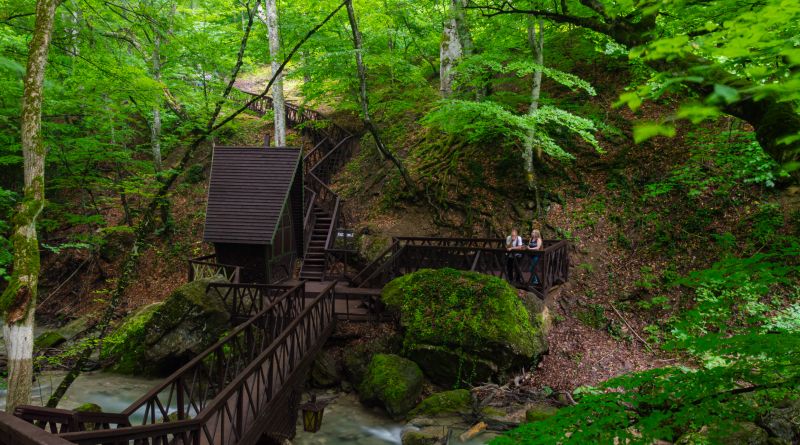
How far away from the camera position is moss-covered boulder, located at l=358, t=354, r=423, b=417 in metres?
8.79

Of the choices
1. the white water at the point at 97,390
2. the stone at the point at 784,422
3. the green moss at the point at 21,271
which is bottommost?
the white water at the point at 97,390

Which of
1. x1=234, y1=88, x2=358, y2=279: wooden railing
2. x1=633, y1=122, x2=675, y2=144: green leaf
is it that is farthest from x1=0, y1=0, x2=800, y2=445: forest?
x1=234, y1=88, x2=358, y2=279: wooden railing

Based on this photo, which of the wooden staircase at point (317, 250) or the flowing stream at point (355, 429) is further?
the wooden staircase at point (317, 250)

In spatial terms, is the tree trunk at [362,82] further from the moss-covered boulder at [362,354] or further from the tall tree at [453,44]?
the moss-covered boulder at [362,354]

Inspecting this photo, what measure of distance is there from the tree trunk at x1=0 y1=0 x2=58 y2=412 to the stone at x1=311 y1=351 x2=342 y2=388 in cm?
578

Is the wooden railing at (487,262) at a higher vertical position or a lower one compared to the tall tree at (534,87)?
lower

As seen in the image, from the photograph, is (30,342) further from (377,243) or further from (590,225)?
(590,225)

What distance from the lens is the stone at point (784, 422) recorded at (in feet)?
22.1

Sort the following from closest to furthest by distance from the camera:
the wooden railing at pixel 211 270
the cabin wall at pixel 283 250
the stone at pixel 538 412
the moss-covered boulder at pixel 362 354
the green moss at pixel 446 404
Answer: the stone at pixel 538 412, the green moss at pixel 446 404, the moss-covered boulder at pixel 362 354, the wooden railing at pixel 211 270, the cabin wall at pixel 283 250

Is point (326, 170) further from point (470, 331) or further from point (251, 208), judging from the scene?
point (470, 331)

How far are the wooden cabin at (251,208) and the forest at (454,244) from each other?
0.08 meters

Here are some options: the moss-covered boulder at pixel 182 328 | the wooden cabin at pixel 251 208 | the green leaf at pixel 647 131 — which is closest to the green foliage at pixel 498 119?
the wooden cabin at pixel 251 208

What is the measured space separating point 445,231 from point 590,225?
4926mm

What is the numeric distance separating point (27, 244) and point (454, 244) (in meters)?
11.5
